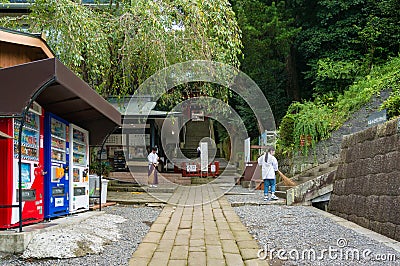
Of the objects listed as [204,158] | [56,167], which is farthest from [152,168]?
[56,167]

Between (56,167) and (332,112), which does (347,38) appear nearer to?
(332,112)

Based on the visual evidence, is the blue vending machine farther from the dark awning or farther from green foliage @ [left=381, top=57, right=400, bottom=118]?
green foliage @ [left=381, top=57, right=400, bottom=118]

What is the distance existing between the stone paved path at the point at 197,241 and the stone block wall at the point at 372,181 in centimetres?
214

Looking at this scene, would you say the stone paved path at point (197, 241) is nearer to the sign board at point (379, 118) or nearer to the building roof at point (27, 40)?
the building roof at point (27, 40)

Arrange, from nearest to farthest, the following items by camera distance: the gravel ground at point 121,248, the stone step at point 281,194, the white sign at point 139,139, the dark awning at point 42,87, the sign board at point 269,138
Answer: the gravel ground at point 121,248
the dark awning at point 42,87
the stone step at point 281,194
the sign board at point 269,138
the white sign at point 139,139

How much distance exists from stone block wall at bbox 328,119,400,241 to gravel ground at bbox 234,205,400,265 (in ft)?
1.75

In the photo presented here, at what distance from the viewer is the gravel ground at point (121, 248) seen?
5.09 metres

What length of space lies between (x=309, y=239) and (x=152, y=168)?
11283 mm

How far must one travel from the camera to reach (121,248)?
19.6 feet

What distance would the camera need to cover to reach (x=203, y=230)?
304 inches

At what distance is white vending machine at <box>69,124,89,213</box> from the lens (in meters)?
8.44

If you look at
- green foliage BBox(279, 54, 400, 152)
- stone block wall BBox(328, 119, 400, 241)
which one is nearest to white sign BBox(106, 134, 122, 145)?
green foliage BBox(279, 54, 400, 152)

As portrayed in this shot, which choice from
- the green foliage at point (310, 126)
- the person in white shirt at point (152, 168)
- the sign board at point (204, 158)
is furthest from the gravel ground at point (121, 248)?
the sign board at point (204, 158)

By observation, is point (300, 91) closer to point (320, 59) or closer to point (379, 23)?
point (320, 59)
